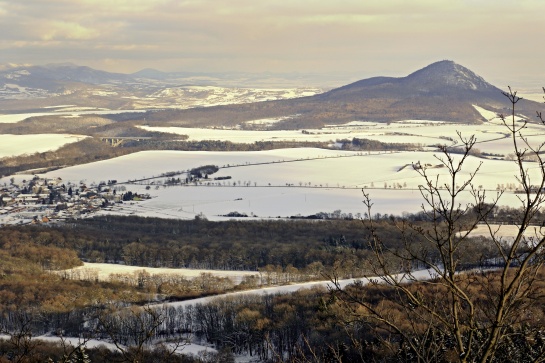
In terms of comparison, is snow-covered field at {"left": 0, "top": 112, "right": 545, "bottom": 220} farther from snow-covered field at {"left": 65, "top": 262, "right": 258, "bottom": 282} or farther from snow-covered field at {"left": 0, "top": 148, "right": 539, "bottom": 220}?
snow-covered field at {"left": 65, "top": 262, "right": 258, "bottom": 282}

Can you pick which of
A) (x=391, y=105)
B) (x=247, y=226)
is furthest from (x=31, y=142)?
(x=391, y=105)

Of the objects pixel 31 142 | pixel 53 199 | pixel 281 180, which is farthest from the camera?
pixel 31 142

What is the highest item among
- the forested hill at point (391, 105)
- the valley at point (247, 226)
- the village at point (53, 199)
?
the forested hill at point (391, 105)

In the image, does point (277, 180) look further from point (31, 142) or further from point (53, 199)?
point (31, 142)

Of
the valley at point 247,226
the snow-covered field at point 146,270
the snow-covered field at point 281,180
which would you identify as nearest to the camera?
the valley at point 247,226

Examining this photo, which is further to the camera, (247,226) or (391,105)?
(391,105)

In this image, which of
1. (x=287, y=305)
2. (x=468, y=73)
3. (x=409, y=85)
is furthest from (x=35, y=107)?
(x=287, y=305)

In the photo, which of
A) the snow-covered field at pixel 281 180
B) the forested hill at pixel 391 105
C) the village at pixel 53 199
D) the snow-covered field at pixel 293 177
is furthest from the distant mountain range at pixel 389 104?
the village at pixel 53 199

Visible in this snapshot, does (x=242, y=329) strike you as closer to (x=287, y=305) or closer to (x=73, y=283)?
(x=287, y=305)

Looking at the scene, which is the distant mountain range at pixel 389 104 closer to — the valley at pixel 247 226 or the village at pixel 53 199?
the valley at pixel 247 226
